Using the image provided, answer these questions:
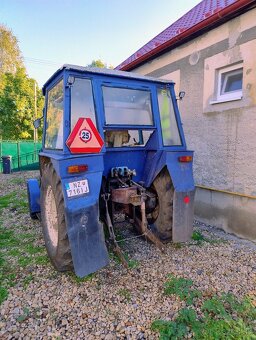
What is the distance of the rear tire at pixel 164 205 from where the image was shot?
3.25 meters

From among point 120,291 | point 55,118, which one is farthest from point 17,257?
point 55,118

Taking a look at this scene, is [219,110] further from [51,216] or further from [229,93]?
[51,216]

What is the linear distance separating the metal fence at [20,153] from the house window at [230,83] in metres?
11.8

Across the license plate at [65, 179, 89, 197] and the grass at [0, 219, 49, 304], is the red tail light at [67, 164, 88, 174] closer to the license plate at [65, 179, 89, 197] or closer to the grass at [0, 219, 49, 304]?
the license plate at [65, 179, 89, 197]

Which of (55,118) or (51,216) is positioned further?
(55,118)

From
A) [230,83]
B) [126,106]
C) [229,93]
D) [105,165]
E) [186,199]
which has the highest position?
[230,83]

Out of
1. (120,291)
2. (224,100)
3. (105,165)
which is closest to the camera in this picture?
(120,291)

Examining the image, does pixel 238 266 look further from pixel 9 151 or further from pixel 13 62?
pixel 13 62

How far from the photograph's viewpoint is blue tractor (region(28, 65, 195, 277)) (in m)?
2.52

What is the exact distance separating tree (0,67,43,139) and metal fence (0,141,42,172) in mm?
6642

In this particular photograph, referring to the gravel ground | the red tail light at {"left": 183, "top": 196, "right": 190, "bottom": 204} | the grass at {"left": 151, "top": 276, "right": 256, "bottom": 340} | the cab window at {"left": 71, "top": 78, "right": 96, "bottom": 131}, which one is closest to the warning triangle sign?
the cab window at {"left": 71, "top": 78, "right": 96, "bottom": 131}

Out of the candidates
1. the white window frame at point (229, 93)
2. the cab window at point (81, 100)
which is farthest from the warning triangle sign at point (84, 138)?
the white window frame at point (229, 93)

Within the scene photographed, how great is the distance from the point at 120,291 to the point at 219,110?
Answer: 3.69 metres

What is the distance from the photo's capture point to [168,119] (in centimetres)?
348
